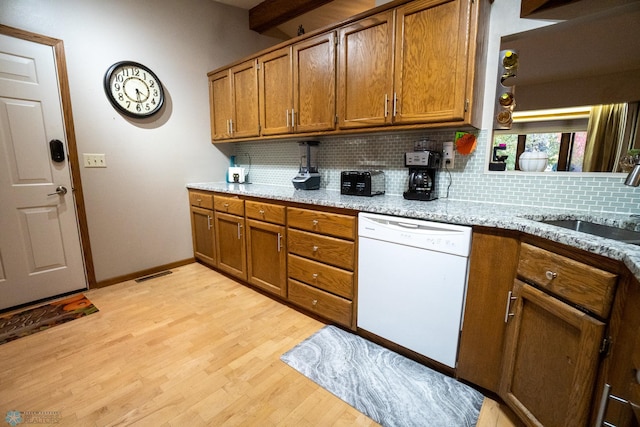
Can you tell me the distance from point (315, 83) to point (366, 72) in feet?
1.46

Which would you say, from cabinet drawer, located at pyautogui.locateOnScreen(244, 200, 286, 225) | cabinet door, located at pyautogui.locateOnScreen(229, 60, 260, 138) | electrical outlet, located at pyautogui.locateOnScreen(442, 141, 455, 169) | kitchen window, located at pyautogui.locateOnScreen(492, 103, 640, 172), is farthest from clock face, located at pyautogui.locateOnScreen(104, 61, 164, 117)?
kitchen window, located at pyautogui.locateOnScreen(492, 103, 640, 172)

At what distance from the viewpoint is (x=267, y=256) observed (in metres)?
2.29

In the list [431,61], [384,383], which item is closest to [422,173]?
[431,61]

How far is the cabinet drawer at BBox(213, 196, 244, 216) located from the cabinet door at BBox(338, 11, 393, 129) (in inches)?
42.7

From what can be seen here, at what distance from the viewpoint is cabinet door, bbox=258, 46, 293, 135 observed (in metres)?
2.33

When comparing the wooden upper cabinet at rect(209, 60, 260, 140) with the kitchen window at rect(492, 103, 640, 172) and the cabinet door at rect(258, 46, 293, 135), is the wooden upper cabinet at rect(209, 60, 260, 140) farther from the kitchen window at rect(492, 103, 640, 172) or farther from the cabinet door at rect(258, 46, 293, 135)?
the kitchen window at rect(492, 103, 640, 172)

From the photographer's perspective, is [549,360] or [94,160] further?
[94,160]

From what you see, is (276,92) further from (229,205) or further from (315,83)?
(229,205)

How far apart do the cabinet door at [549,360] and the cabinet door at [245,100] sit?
7.78 ft

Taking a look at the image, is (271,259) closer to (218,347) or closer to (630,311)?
(218,347)

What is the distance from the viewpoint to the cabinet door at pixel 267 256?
217 centimetres

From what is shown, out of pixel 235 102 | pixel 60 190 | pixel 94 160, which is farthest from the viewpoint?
pixel 235 102

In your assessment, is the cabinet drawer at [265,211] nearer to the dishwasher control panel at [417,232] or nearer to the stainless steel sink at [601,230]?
the dishwasher control panel at [417,232]

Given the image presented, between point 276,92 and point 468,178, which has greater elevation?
point 276,92
